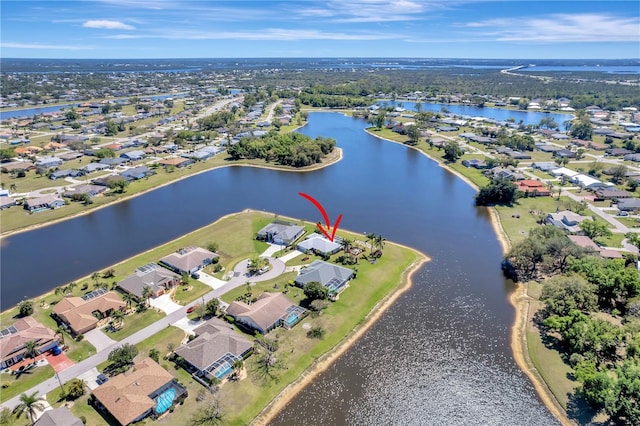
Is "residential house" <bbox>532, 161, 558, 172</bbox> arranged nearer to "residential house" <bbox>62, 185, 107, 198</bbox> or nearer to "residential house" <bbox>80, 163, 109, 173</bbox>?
"residential house" <bbox>62, 185, 107, 198</bbox>

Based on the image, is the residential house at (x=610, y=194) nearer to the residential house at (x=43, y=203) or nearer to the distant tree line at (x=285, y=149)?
the distant tree line at (x=285, y=149)

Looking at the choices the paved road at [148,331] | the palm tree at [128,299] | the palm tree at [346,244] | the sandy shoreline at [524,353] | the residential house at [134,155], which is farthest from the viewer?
the residential house at [134,155]

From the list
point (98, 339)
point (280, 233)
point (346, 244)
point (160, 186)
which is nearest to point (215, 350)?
point (98, 339)

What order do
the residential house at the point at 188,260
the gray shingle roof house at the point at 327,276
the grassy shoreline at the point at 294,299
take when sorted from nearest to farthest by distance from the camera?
the grassy shoreline at the point at 294,299
the gray shingle roof house at the point at 327,276
the residential house at the point at 188,260

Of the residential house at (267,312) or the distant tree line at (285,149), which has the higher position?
the distant tree line at (285,149)

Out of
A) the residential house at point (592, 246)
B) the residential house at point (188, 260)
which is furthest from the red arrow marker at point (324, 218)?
the residential house at point (592, 246)

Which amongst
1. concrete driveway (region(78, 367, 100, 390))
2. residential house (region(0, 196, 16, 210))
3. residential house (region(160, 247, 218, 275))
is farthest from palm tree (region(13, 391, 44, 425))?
residential house (region(0, 196, 16, 210))

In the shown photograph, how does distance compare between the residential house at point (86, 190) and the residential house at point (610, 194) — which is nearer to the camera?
the residential house at point (610, 194)

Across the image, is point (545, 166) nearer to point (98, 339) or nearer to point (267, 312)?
point (267, 312)
